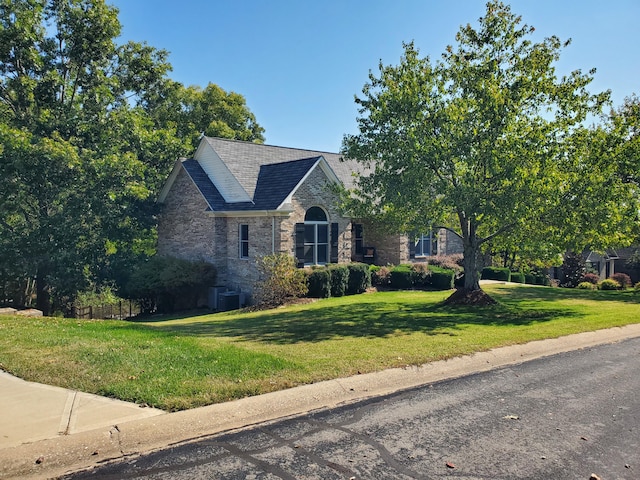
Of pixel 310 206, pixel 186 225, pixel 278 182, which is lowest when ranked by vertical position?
pixel 186 225

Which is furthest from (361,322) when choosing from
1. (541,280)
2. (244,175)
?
(541,280)

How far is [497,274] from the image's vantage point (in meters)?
26.1

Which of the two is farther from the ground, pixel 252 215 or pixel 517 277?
pixel 252 215

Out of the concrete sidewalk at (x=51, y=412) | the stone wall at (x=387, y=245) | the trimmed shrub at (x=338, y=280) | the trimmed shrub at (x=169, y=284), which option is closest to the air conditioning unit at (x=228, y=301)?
the trimmed shrub at (x=169, y=284)

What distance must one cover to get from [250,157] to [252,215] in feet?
14.3

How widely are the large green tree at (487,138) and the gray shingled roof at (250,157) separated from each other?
677 centimetres

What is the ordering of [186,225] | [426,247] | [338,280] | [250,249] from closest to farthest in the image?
[338,280]
[250,249]
[186,225]
[426,247]

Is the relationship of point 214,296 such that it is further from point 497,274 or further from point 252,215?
point 497,274

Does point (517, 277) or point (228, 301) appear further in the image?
point (517, 277)

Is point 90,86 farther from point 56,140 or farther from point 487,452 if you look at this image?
point 487,452

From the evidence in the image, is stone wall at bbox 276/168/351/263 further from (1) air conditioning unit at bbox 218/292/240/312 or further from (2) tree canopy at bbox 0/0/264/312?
(2) tree canopy at bbox 0/0/264/312

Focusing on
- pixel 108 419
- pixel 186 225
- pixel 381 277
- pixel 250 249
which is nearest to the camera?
pixel 108 419

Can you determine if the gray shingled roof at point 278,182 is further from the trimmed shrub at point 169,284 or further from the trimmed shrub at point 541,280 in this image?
the trimmed shrub at point 541,280

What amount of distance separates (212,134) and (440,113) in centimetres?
2421
